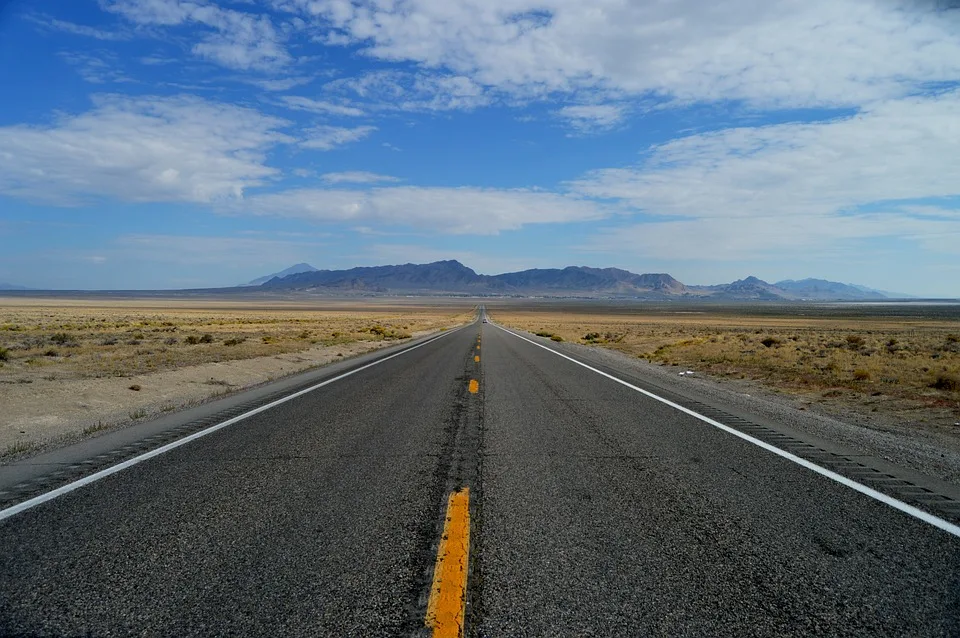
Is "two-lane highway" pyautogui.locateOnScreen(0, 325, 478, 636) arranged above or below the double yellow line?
below

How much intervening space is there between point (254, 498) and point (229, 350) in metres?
18.4

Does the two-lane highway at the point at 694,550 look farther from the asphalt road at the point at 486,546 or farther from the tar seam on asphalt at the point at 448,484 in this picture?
the tar seam on asphalt at the point at 448,484

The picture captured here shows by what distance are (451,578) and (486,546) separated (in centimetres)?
55

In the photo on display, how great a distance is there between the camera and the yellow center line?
3.01m

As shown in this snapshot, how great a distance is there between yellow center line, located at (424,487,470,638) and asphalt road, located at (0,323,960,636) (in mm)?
72

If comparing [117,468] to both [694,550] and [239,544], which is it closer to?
[239,544]

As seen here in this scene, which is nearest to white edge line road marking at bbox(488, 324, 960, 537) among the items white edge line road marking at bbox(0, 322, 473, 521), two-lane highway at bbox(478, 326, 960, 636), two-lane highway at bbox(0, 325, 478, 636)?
two-lane highway at bbox(478, 326, 960, 636)

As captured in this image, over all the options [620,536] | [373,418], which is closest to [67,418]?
[373,418]

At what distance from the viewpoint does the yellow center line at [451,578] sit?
3.01m

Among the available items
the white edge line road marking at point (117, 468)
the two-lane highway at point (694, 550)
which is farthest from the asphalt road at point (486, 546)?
the white edge line road marking at point (117, 468)

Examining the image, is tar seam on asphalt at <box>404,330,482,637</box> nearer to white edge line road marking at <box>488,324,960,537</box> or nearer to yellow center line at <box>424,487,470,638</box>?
yellow center line at <box>424,487,470,638</box>

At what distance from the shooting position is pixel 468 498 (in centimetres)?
504

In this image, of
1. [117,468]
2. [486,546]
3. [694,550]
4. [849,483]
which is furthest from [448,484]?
[849,483]

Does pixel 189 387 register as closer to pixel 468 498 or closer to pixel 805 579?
pixel 468 498
